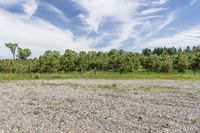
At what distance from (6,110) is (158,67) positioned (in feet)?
354

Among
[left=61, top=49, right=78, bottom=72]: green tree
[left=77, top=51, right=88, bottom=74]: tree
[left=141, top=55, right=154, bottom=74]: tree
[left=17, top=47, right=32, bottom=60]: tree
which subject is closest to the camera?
[left=77, top=51, right=88, bottom=74]: tree

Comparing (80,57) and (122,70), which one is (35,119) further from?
(80,57)

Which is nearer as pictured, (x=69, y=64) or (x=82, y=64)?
(x=82, y=64)

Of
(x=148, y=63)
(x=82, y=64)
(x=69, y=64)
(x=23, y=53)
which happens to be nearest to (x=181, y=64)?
(x=148, y=63)

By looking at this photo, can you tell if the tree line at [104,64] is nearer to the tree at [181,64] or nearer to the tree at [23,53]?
the tree at [181,64]

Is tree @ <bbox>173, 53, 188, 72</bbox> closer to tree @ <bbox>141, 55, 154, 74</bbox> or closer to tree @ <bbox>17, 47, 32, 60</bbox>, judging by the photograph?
tree @ <bbox>141, 55, 154, 74</bbox>

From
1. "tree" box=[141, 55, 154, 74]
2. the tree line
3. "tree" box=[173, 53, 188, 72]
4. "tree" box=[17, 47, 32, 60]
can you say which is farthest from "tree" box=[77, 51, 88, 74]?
"tree" box=[17, 47, 32, 60]

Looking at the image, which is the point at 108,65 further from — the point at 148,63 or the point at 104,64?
the point at 148,63

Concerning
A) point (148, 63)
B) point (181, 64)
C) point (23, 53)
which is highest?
point (23, 53)

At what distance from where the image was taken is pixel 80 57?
12094cm

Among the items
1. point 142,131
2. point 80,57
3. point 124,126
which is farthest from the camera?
point 80,57

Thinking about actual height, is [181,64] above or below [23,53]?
below

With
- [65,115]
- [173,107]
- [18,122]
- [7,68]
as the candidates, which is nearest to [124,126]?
[65,115]

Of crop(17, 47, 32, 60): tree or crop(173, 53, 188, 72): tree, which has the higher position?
crop(17, 47, 32, 60): tree
